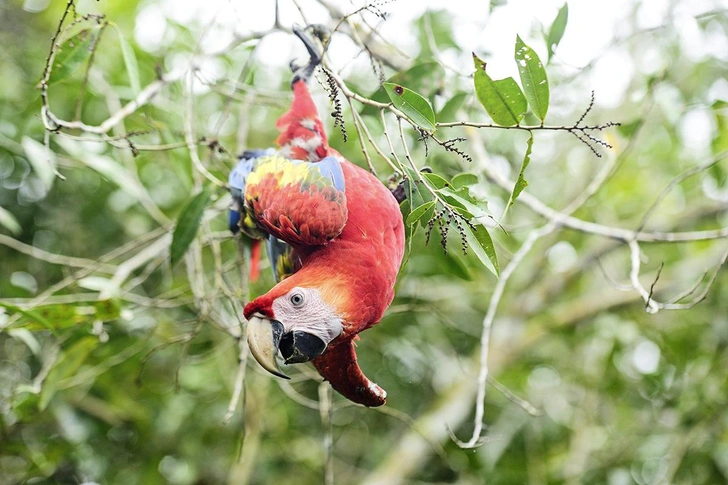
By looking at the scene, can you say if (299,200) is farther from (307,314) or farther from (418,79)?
(418,79)

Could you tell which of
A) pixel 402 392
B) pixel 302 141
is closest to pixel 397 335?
pixel 402 392

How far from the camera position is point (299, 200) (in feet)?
4.35

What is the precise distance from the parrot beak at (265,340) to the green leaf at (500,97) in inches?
21.8

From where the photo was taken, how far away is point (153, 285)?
292cm

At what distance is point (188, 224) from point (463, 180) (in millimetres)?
704

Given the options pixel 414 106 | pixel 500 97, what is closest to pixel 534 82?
pixel 500 97

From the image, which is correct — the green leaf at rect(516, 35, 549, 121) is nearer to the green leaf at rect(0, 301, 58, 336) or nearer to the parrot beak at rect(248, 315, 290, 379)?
the parrot beak at rect(248, 315, 290, 379)

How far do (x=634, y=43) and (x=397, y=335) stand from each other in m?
1.80

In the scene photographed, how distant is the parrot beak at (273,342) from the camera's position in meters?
1.24

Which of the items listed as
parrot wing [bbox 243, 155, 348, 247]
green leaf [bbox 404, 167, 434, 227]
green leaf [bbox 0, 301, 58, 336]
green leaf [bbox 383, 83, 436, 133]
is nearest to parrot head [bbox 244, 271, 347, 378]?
parrot wing [bbox 243, 155, 348, 247]

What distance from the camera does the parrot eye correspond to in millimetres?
1263

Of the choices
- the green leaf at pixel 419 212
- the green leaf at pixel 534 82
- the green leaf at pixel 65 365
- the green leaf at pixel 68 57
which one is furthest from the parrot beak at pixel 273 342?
the green leaf at pixel 65 365

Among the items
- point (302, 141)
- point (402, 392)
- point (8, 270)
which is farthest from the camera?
point (402, 392)

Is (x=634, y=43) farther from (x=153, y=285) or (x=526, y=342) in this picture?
(x=153, y=285)
